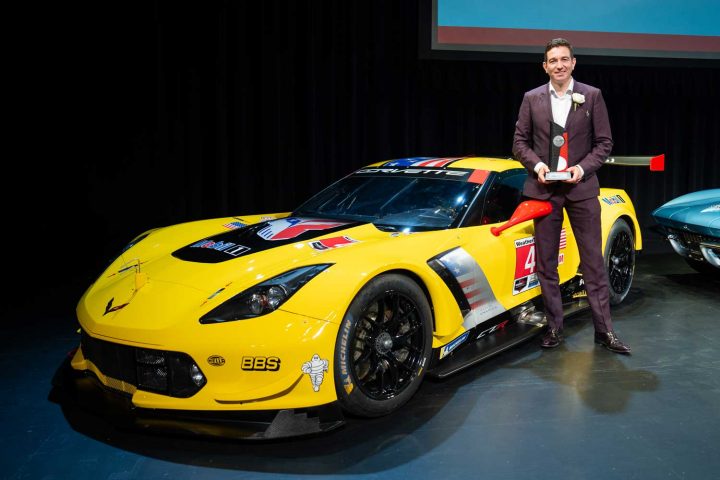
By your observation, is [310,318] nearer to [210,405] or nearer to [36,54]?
[210,405]

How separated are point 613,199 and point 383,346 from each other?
7.74 ft

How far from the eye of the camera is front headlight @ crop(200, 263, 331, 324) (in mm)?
2244

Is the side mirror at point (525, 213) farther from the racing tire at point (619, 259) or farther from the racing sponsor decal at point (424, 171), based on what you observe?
the racing tire at point (619, 259)

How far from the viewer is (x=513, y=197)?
341 cm

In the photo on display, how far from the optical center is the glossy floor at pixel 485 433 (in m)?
2.16

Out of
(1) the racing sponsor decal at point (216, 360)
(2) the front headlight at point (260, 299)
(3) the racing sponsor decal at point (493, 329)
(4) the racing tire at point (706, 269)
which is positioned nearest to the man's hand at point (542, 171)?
(3) the racing sponsor decal at point (493, 329)

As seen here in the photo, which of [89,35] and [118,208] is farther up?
[89,35]

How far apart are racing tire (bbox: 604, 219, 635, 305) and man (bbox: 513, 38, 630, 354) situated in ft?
2.56

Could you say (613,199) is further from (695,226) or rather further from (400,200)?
(400,200)

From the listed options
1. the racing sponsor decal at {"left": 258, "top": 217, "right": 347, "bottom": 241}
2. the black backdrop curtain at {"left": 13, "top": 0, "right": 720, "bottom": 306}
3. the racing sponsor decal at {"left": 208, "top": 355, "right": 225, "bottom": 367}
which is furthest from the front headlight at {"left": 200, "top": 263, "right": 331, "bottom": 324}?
the black backdrop curtain at {"left": 13, "top": 0, "right": 720, "bottom": 306}

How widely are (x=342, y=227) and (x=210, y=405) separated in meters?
1.10

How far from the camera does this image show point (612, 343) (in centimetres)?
332

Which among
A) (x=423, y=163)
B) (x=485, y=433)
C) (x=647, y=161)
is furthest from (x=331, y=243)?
(x=647, y=161)

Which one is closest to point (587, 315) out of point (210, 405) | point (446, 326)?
point (446, 326)
